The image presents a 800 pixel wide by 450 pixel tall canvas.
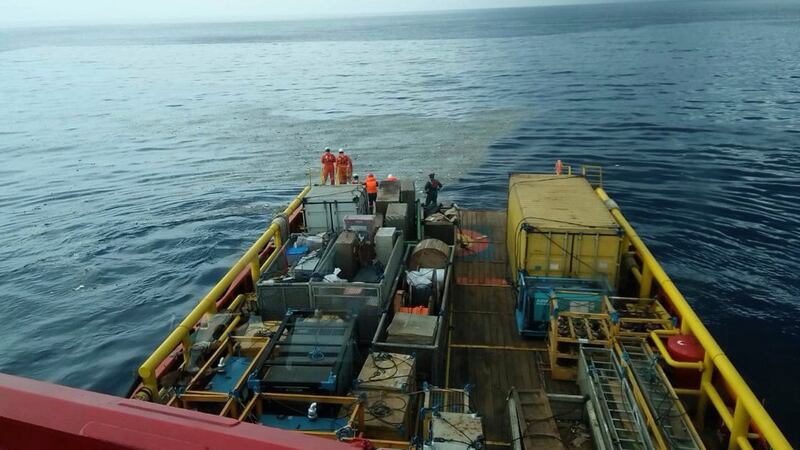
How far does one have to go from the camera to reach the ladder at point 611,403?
920 cm

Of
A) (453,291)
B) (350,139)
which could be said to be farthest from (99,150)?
(453,291)

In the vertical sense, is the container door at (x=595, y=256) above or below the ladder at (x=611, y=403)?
above

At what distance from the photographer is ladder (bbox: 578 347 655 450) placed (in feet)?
30.2

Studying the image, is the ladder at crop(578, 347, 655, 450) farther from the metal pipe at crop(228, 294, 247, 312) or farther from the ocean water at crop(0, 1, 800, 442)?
the metal pipe at crop(228, 294, 247, 312)

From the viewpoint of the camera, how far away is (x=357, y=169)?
37812 mm

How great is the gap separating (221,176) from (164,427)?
3932cm

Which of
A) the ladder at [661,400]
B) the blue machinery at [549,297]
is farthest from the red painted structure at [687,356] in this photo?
the blue machinery at [549,297]

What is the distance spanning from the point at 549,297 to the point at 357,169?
2622cm

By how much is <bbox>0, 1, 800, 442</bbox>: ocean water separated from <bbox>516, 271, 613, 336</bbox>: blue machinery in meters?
6.54

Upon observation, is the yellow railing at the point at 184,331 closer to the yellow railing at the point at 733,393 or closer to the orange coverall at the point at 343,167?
the orange coverall at the point at 343,167

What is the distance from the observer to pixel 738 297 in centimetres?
2097

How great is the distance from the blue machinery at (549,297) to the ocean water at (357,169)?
21.4ft

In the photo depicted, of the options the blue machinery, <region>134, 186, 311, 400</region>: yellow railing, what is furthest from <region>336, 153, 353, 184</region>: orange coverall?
the blue machinery

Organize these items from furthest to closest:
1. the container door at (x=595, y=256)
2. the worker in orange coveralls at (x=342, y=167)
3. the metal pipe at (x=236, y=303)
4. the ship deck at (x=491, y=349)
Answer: the worker in orange coveralls at (x=342, y=167)
the metal pipe at (x=236, y=303)
the container door at (x=595, y=256)
the ship deck at (x=491, y=349)
